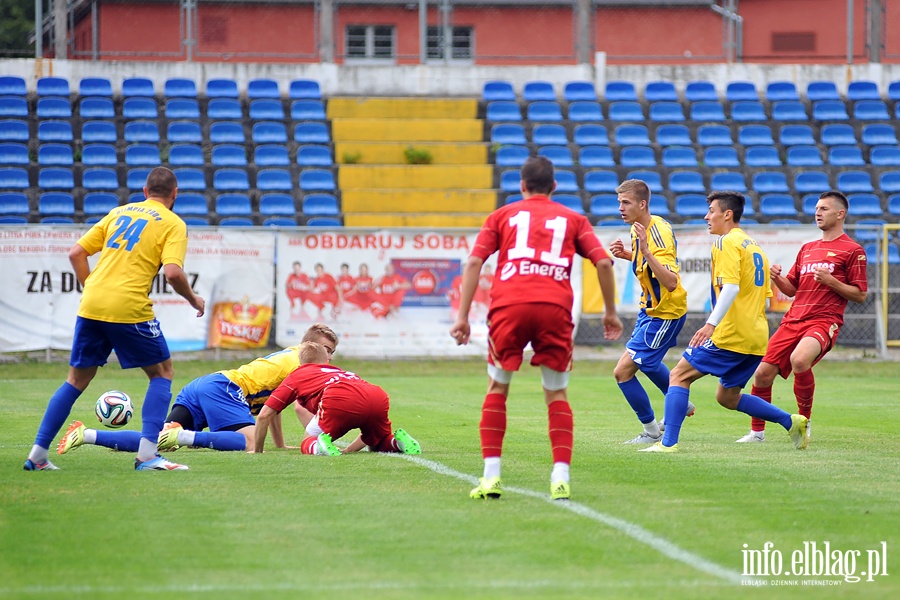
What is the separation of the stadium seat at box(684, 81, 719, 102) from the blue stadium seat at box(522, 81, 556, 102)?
11.3 feet

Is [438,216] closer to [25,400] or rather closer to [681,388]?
[25,400]

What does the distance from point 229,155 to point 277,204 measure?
2190mm

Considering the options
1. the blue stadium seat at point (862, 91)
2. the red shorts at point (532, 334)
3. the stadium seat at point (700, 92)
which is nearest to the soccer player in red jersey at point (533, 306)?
the red shorts at point (532, 334)

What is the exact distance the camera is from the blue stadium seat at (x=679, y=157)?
26.7 m

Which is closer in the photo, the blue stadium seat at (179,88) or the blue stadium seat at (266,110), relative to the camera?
the blue stadium seat at (266,110)

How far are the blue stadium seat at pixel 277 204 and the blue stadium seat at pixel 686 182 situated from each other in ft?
27.7

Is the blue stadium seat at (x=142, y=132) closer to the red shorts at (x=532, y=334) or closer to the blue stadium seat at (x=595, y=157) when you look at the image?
the blue stadium seat at (x=595, y=157)

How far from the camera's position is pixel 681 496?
6914mm

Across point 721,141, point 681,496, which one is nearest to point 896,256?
point 721,141

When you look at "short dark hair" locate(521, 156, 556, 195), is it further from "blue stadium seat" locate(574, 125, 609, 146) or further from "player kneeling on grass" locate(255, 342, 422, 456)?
"blue stadium seat" locate(574, 125, 609, 146)

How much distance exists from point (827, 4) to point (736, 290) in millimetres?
29446

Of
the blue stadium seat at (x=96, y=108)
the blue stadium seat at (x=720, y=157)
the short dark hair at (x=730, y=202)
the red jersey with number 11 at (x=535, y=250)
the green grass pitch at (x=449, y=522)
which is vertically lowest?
the green grass pitch at (x=449, y=522)

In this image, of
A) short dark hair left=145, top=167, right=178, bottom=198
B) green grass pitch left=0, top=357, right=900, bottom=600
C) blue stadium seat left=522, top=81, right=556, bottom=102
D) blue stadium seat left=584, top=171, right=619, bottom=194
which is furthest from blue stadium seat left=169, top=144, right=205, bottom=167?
short dark hair left=145, top=167, right=178, bottom=198

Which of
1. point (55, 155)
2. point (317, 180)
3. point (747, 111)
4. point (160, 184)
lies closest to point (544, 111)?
point (747, 111)
